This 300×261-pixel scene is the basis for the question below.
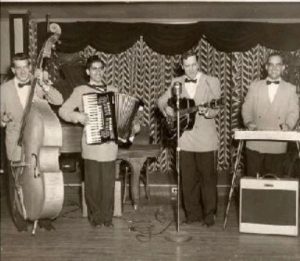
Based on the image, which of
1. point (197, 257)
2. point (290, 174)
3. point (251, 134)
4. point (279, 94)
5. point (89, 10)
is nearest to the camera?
point (197, 257)

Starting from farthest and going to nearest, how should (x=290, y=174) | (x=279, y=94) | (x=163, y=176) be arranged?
(x=163, y=176), (x=290, y=174), (x=279, y=94)

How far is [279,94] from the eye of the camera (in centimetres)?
482

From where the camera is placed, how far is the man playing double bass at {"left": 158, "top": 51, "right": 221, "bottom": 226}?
16.0 ft

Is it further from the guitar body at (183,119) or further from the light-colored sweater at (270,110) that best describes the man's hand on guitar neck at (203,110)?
the light-colored sweater at (270,110)

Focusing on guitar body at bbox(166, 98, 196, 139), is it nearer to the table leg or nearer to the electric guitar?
the electric guitar

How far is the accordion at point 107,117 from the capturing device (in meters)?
4.73

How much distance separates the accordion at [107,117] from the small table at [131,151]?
1.03 m

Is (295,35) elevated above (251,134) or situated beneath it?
elevated above

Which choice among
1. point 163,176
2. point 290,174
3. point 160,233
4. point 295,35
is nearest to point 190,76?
point 160,233

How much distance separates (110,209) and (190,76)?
1503mm

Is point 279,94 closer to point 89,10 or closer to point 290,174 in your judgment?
point 290,174

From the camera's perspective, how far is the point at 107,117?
15.6ft

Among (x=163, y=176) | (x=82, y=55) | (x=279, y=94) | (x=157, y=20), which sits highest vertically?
(x=157, y=20)


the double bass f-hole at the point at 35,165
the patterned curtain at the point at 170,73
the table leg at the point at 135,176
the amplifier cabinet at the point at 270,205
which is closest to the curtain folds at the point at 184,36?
the patterned curtain at the point at 170,73
